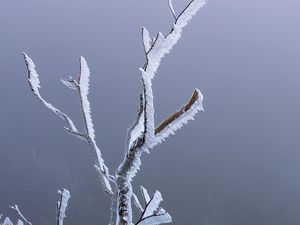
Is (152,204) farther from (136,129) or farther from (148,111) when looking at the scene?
(148,111)

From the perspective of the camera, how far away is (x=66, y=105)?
332 feet

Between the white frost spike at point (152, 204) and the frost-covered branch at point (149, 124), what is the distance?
0.34 feet

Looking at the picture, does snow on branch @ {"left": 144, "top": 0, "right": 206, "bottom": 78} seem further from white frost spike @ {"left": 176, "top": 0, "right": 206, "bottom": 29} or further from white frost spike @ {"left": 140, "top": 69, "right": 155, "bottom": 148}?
white frost spike @ {"left": 140, "top": 69, "right": 155, "bottom": 148}

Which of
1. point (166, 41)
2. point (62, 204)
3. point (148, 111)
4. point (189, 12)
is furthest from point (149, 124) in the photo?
point (62, 204)

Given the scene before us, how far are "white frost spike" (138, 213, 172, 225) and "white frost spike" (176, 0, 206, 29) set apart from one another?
0.71 meters

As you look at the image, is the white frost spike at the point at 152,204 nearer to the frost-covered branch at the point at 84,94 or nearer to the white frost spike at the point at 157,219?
the white frost spike at the point at 157,219

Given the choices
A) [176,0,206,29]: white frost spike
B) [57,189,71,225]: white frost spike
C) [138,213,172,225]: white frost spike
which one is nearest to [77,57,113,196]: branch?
Answer: [57,189,71,225]: white frost spike

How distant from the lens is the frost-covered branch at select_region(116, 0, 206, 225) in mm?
1441

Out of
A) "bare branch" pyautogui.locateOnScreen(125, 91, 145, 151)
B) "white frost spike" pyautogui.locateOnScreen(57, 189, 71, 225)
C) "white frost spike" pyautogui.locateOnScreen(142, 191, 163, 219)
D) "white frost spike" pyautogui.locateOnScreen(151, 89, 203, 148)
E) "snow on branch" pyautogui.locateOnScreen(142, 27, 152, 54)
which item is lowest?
"white frost spike" pyautogui.locateOnScreen(57, 189, 71, 225)

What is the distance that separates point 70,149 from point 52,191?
13.5 metres

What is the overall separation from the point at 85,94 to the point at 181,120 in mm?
446

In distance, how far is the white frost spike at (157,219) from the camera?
1546mm

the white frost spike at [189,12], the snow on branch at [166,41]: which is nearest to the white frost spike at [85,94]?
the snow on branch at [166,41]

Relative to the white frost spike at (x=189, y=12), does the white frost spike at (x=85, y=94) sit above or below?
below
